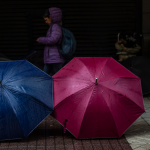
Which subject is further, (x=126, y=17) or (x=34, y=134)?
(x=126, y=17)

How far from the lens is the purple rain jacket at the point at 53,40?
6.70 metres

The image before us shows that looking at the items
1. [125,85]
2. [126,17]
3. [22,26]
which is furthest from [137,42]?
[125,85]

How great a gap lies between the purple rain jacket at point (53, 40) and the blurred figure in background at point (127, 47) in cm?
281

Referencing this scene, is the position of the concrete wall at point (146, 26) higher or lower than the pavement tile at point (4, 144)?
higher

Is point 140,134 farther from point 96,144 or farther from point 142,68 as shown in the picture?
point 142,68

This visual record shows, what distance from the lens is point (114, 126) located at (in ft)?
16.1

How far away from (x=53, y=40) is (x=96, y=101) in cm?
227

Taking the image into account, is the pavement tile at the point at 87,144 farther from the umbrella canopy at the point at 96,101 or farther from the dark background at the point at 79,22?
the dark background at the point at 79,22

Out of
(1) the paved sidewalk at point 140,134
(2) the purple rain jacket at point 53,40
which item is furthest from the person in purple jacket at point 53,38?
(1) the paved sidewalk at point 140,134

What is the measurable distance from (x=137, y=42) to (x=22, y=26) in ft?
11.0

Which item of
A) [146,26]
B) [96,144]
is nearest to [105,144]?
[96,144]

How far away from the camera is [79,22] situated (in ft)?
32.5

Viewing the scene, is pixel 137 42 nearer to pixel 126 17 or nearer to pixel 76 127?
pixel 126 17

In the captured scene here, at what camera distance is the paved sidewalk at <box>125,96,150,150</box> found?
195 inches
